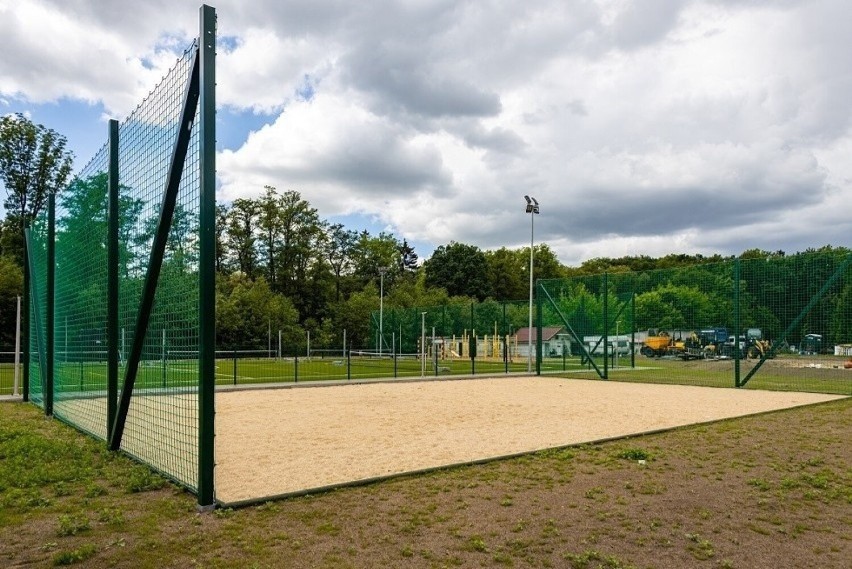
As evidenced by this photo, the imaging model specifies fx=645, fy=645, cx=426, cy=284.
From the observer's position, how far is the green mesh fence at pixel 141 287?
5.04 meters

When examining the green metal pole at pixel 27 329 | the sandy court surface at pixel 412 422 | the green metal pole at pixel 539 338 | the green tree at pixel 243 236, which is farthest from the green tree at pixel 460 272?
the green metal pole at pixel 27 329

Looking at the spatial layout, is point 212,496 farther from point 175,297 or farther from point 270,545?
point 175,297

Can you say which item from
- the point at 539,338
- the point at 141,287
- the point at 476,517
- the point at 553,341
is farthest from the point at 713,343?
the point at 141,287

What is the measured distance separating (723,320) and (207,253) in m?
16.1

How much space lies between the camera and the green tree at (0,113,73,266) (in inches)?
1515

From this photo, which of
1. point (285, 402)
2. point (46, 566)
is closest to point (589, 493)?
point (46, 566)

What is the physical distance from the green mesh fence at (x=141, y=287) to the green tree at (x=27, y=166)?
3418 cm

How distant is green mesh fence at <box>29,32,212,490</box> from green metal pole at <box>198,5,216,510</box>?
150 millimetres

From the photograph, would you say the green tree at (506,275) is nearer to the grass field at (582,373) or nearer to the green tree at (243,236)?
the green tree at (243,236)

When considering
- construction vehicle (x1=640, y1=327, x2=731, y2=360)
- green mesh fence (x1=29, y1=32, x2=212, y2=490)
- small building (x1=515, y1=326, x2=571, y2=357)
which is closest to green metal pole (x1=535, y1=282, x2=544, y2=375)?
small building (x1=515, y1=326, x2=571, y2=357)

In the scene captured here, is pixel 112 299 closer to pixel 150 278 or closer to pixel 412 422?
pixel 150 278

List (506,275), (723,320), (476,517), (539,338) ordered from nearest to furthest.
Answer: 1. (476,517)
2. (723,320)
3. (539,338)
4. (506,275)

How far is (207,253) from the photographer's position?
453cm

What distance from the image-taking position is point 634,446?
689cm
